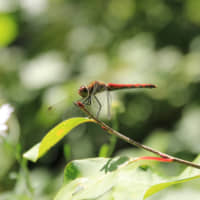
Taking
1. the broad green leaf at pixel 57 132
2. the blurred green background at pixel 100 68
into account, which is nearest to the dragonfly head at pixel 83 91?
the broad green leaf at pixel 57 132

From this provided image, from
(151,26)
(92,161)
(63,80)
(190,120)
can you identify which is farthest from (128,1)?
(92,161)

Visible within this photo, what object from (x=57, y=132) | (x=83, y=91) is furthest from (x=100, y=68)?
(x=57, y=132)

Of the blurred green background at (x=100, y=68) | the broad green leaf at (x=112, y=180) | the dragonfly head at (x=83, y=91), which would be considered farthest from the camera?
the blurred green background at (x=100, y=68)

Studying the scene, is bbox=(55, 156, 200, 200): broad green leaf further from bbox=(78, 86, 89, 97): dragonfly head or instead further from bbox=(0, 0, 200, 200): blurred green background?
bbox=(0, 0, 200, 200): blurred green background

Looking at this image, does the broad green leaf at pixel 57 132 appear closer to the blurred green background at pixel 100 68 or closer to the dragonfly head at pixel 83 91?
the dragonfly head at pixel 83 91

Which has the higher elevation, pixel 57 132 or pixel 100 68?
pixel 57 132

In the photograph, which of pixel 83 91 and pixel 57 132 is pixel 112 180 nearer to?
pixel 57 132

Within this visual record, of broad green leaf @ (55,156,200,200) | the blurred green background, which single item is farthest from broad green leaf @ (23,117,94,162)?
the blurred green background
